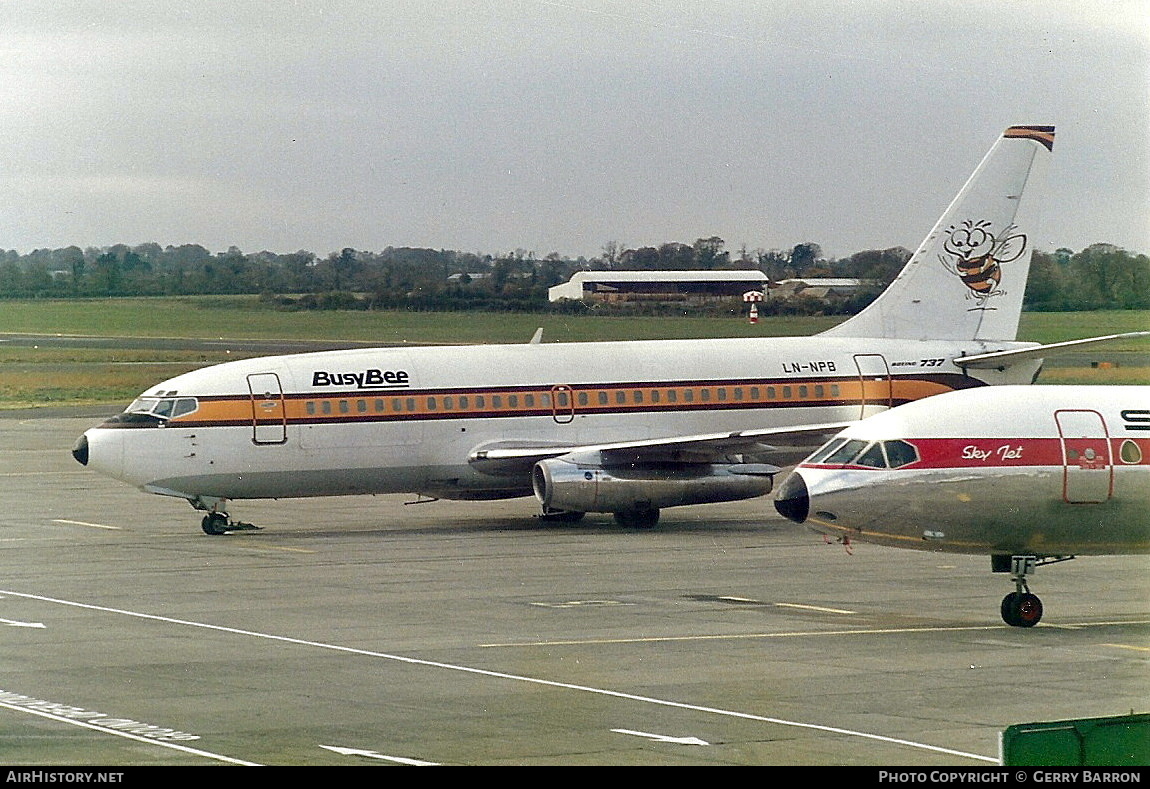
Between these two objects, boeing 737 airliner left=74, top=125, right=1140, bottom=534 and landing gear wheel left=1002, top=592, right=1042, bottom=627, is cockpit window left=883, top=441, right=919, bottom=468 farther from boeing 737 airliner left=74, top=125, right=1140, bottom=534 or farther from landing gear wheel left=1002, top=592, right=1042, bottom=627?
boeing 737 airliner left=74, top=125, right=1140, bottom=534

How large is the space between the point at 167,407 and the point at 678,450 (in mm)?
11524

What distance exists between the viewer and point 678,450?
4347 centimetres

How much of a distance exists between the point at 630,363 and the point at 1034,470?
61.0 feet

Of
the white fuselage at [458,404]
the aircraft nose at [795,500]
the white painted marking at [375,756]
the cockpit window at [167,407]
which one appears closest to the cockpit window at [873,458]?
the aircraft nose at [795,500]

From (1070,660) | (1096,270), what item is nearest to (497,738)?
(1070,660)

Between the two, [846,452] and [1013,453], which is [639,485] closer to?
[846,452]

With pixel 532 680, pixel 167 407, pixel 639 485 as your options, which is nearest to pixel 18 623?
pixel 532 680

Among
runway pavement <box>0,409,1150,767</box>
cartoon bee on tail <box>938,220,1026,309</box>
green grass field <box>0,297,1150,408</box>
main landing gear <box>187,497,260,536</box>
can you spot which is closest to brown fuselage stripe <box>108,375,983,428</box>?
main landing gear <box>187,497,260,536</box>

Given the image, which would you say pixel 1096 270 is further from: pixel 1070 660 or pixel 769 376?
pixel 1070 660

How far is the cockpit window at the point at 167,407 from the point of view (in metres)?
42.4

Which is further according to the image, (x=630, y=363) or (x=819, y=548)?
(x=630, y=363)

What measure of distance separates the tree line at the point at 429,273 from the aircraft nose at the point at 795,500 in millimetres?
17196

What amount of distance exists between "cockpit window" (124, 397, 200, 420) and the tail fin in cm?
1744

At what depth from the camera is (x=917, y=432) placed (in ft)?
95.3
